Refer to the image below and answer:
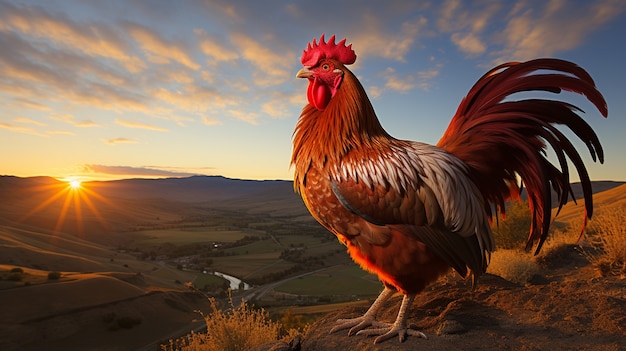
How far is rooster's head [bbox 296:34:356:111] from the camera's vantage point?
430cm

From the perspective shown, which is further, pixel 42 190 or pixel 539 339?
pixel 42 190

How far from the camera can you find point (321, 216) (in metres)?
3.86

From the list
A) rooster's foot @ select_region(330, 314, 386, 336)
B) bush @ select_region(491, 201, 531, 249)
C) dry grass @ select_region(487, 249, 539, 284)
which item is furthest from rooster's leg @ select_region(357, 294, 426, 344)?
bush @ select_region(491, 201, 531, 249)

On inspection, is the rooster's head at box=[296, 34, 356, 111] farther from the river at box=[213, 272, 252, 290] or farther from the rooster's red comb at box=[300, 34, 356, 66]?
the river at box=[213, 272, 252, 290]

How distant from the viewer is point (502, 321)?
421cm

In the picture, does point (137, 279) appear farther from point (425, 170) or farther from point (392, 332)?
point (425, 170)

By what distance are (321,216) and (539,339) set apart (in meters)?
2.79

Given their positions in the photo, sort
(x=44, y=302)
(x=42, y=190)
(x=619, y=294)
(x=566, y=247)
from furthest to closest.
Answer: (x=42, y=190), (x=44, y=302), (x=566, y=247), (x=619, y=294)

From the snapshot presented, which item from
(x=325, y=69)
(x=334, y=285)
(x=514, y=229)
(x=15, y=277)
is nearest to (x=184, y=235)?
(x=334, y=285)

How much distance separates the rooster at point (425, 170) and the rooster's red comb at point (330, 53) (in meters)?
0.01

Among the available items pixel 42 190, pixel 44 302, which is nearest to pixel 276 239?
pixel 44 302

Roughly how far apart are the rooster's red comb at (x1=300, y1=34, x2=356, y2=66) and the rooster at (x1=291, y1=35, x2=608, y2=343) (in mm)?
13

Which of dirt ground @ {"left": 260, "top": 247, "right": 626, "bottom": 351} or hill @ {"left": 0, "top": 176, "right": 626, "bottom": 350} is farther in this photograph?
hill @ {"left": 0, "top": 176, "right": 626, "bottom": 350}

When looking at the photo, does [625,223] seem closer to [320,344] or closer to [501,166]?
[501,166]
